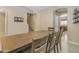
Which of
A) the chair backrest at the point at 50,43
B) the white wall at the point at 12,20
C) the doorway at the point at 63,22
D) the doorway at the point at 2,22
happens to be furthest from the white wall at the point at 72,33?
the doorway at the point at 2,22

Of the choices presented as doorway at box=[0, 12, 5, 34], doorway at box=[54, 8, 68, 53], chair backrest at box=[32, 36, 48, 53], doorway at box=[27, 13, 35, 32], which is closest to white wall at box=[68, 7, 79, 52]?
doorway at box=[54, 8, 68, 53]

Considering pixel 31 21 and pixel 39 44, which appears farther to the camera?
pixel 31 21

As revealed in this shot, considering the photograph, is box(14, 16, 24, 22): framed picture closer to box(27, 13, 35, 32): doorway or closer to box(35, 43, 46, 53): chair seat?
box(27, 13, 35, 32): doorway

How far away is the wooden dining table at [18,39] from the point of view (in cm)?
174

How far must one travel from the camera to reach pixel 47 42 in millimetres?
1839

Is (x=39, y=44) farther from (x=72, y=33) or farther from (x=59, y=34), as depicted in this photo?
(x=72, y=33)

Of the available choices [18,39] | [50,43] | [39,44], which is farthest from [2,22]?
[50,43]

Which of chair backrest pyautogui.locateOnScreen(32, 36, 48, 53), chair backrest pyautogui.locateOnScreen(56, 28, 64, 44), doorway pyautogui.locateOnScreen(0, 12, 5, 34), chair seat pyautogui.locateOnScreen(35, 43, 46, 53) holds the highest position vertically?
doorway pyautogui.locateOnScreen(0, 12, 5, 34)

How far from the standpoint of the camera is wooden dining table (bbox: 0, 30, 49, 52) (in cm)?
174

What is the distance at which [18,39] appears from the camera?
1818 millimetres
